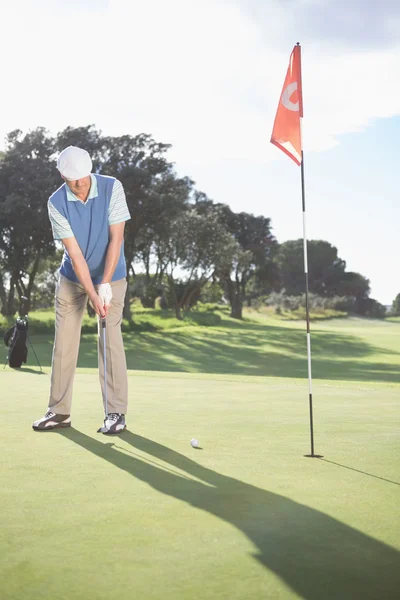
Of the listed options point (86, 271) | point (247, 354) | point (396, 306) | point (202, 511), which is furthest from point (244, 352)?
point (396, 306)

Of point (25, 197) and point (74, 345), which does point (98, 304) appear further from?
point (25, 197)

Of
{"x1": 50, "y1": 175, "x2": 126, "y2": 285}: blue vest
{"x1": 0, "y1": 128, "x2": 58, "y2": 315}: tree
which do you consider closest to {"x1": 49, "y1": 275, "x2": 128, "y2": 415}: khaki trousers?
{"x1": 50, "y1": 175, "x2": 126, "y2": 285}: blue vest

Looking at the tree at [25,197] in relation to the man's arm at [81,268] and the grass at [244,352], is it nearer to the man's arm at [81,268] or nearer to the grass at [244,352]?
the grass at [244,352]

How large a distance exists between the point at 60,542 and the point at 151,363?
2249 centimetres

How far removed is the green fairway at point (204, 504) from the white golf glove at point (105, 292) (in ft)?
3.50

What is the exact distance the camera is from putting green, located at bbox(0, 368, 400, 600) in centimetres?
260

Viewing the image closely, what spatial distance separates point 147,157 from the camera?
39688 millimetres

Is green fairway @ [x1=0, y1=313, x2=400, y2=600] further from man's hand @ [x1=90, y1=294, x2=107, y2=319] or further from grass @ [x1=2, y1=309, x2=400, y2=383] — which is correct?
grass @ [x1=2, y1=309, x2=400, y2=383]

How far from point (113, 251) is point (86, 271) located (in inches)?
10.9

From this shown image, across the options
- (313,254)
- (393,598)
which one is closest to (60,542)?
(393,598)

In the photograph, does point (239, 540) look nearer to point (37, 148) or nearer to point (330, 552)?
point (330, 552)

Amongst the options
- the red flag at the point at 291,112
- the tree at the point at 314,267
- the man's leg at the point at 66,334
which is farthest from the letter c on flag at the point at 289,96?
the tree at the point at 314,267

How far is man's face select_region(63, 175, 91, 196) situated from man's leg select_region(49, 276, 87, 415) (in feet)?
2.66

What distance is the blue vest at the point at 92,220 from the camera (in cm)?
634
